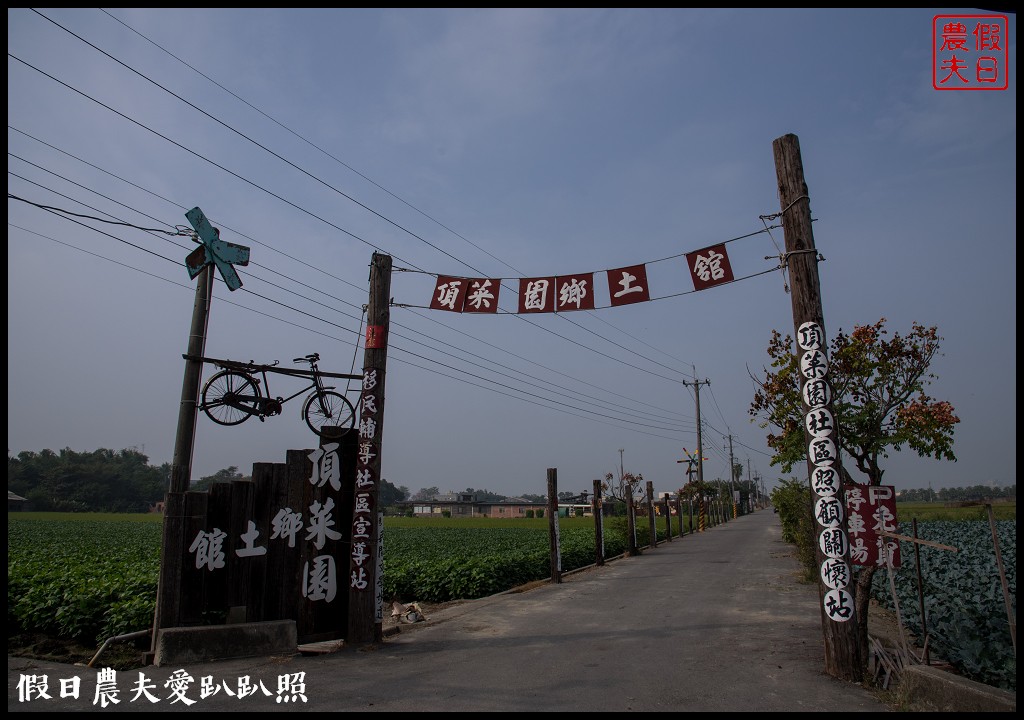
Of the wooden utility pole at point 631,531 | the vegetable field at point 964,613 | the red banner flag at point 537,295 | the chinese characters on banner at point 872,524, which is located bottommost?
the wooden utility pole at point 631,531

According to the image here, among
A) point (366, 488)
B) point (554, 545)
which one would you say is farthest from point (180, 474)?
point (554, 545)

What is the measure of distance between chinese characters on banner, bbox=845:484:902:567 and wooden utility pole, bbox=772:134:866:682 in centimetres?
Answer: 15

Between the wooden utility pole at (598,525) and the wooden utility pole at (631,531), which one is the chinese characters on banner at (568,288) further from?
the wooden utility pole at (631,531)

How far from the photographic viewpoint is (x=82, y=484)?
78.6 m

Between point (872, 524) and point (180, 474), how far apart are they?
8.01m

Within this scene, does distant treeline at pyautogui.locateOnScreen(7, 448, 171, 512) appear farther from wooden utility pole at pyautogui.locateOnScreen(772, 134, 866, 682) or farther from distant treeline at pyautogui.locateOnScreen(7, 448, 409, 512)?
wooden utility pole at pyautogui.locateOnScreen(772, 134, 866, 682)

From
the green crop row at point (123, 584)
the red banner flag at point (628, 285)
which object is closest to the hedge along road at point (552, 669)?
the green crop row at point (123, 584)

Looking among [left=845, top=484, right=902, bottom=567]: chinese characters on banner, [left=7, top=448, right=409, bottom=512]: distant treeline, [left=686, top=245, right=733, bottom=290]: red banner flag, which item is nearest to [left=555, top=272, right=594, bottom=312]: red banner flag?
[left=686, top=245, right=733, bottom=290]: red banner flag

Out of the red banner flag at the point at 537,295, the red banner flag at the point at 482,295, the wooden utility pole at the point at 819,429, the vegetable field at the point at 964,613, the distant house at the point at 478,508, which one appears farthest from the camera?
the distant house at the point at 478,508

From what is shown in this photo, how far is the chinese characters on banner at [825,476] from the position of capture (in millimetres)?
6727

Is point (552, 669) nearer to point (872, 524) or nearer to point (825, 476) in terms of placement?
point (825, 476)

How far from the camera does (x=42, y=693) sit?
6.16 metres

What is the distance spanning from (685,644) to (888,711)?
305 centimetres

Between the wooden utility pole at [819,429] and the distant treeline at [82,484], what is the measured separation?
81419mm
